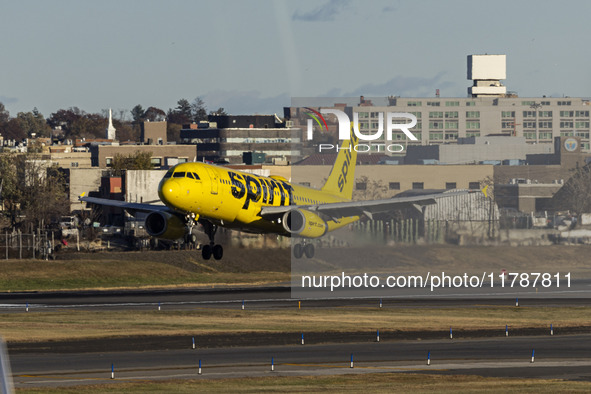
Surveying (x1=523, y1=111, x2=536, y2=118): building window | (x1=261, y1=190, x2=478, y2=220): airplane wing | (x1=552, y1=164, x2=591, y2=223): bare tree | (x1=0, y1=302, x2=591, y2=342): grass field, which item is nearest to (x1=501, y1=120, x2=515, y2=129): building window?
(x1=523, y1=111, x2=536, y2=118): building window

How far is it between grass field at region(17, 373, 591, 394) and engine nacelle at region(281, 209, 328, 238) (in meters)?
22.9

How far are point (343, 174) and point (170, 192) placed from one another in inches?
1335

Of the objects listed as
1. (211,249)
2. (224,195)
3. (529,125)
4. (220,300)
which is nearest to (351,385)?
(224,195)

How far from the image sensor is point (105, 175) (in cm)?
17275

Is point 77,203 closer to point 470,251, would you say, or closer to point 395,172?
point 395,172

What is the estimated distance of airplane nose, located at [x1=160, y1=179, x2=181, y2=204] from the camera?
64.2 m

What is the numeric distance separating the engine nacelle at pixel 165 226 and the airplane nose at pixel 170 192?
7.57 m

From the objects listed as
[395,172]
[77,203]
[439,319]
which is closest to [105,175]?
[77,203]

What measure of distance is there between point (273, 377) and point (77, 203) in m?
130

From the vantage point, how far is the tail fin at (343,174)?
308ft

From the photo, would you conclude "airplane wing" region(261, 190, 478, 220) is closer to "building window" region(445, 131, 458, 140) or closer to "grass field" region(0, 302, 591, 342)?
"grass field" region(0, 302, 591, 342)

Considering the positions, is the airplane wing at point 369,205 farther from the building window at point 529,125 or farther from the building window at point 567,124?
the building window at point 567,124

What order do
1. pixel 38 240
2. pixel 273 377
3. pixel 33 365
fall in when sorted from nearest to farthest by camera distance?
pixel 273 377 → pixel 33 365 → pixel 38 240

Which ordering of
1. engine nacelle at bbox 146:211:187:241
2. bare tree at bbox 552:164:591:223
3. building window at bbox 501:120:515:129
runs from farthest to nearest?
building window at bbox 501:120:515:129 < bare tree at bbox 552:164:591:223 < engine nacelle at bbox 146:211:187:241
